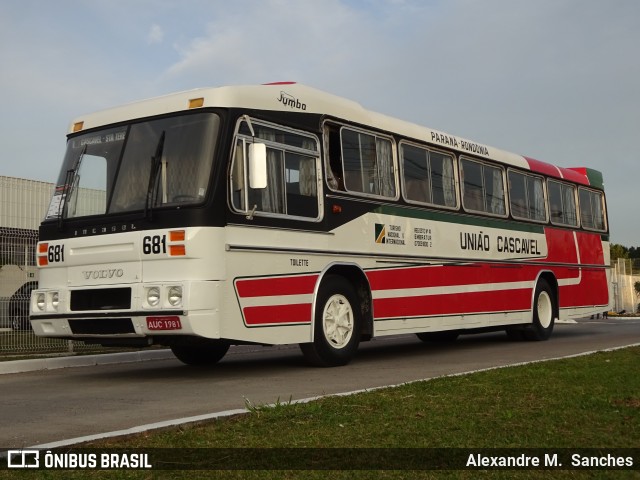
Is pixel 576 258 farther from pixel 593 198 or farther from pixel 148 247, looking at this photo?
pixel 148 247

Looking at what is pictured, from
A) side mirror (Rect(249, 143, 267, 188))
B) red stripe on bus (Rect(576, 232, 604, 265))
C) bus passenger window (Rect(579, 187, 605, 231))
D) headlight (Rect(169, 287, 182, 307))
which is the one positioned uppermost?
bus passenger window (Rect(579, 187, 605, 231))

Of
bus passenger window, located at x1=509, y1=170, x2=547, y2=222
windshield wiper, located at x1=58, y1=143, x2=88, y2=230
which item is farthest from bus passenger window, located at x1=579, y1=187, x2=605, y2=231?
windshield wiper, located at x1=58, y1=143, x2=88, y2=230

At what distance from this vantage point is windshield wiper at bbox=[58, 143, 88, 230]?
34.3 ft

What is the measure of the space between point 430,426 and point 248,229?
455cm

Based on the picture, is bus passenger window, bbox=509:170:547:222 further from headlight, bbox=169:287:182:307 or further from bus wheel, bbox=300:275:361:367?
headlight, bbox=169:287:182:307

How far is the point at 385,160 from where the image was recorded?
41.2ft

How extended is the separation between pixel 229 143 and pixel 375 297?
3.33 meters

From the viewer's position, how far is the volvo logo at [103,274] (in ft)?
32.0

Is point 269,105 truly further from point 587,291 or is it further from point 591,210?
point 591,210

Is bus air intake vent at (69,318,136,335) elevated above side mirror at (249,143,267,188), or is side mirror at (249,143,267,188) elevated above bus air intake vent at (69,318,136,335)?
side mirror at (249,143,267,188)

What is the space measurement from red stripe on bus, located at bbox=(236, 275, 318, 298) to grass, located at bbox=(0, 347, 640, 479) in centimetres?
255

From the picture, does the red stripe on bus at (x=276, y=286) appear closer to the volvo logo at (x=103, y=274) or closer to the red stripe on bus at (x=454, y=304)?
the volvo logo at (x=103, y=274)

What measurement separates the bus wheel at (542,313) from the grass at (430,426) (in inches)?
344

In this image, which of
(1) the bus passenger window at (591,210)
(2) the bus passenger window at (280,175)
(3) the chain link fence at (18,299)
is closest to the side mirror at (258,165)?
(2) the bus passenger window at (280,175)
